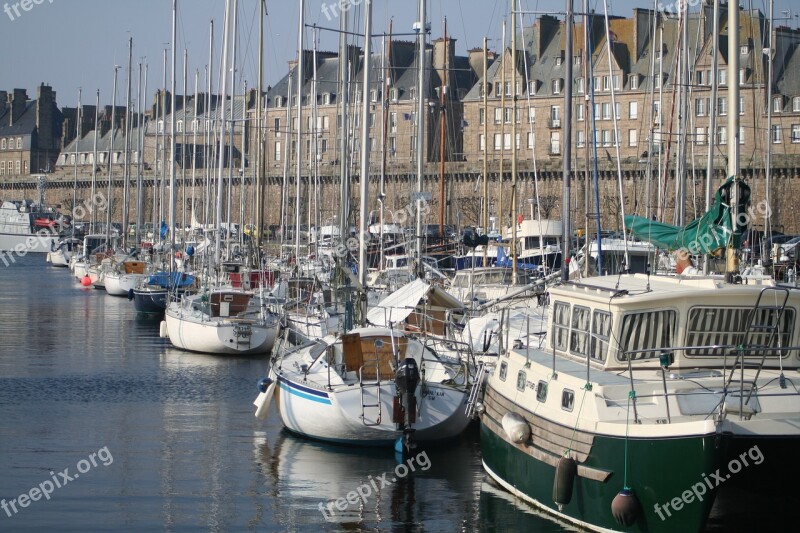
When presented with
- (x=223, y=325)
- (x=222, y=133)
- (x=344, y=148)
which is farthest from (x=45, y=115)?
(x=344, y=148)

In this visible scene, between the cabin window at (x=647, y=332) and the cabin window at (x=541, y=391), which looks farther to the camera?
the cabin window at (x=541, y=391)

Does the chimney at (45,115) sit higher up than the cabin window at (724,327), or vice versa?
the chimney at (45,115)

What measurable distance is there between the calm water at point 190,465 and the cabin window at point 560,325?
2.33 metres

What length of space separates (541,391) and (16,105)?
140137 millimetres

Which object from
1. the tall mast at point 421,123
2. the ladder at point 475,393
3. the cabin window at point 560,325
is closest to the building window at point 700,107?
the tall mast at point 421,123

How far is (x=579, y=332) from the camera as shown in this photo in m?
16.1

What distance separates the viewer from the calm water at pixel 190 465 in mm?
16234

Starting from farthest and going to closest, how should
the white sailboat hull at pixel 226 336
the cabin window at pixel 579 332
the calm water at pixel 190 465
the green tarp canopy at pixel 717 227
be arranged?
the white sailboat hull at pixel 226 336, the calm water at pixel 190 465, the cabin window at pixel 579 332, the green tarp canopy at pixel 717 227

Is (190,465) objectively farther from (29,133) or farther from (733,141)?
(29,133)

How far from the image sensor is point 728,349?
1487 cm

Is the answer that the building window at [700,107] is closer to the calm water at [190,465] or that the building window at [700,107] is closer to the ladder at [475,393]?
the calm water at [190,465]

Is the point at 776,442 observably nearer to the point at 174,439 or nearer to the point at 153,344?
the point at 174,439

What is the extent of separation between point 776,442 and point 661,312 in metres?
2.31

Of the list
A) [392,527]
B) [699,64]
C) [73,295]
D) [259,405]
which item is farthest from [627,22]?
[392,527]
